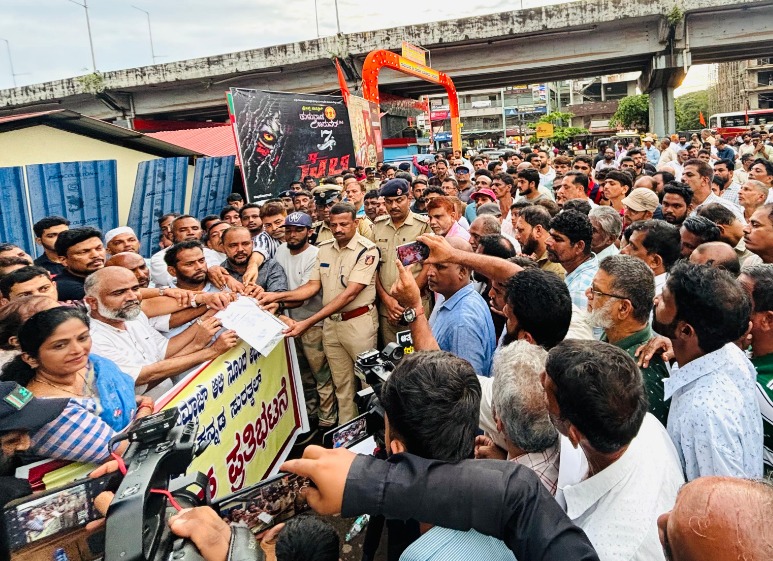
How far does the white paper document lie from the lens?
3055mm

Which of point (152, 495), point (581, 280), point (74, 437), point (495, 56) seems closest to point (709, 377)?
point (581, 280)

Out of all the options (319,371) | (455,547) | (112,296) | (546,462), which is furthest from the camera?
(319,371)

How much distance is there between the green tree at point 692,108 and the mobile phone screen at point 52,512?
207 feet

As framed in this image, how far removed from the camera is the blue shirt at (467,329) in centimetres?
251

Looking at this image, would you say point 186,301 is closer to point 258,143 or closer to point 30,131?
point 30,131

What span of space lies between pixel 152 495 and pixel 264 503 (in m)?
0.52

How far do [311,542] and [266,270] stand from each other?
300cm

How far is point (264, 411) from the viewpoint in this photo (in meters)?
3.41

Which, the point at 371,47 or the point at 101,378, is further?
the point at 371,47

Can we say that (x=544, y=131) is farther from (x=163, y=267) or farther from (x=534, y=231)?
(x=163, y=267)

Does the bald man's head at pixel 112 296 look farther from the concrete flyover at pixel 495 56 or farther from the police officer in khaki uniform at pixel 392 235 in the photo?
the concrete flyover at pixel 495 56

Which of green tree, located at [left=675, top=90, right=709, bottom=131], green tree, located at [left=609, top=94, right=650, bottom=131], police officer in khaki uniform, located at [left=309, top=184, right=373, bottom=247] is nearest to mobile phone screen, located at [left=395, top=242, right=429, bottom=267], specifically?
police officer in khaki uniform, located at [left=309, top=184, right=373, bottom=247]

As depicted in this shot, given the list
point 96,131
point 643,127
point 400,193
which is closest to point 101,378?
point 400,193

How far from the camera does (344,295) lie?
3.82 metres
